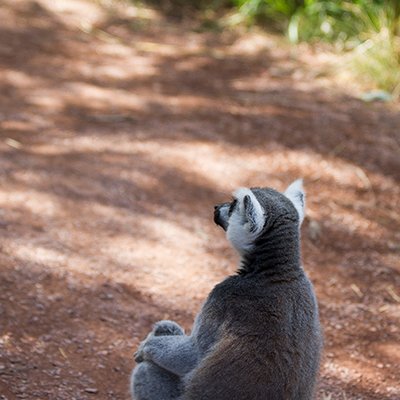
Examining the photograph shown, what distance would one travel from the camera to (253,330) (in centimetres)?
369

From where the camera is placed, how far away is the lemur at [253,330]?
12.0 ft

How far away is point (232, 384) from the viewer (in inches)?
143

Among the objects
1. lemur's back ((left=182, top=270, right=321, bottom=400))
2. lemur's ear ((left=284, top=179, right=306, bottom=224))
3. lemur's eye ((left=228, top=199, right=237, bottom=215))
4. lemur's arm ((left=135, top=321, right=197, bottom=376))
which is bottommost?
lemur's arm ((left=135, top=321, right=197, bottom=376))

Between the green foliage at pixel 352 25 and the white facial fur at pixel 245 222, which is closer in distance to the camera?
the white facial fur at pixel 245 222

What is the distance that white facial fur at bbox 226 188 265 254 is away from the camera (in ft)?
12.2

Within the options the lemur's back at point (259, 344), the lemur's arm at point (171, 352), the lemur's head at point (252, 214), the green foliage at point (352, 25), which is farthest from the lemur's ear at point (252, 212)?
the green foliage at point (352, 25)

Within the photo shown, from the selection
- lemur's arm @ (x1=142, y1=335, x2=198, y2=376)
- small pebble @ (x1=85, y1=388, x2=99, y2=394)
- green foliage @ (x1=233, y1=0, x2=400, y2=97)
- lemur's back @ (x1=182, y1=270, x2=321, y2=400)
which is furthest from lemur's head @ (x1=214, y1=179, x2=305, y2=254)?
green foliage @ (x1=233, y1=0, x2=400, y2=97)

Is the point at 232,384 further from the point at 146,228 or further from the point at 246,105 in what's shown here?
the point at 246,105

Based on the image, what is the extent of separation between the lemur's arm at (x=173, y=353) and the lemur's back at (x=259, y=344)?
0.10 metres

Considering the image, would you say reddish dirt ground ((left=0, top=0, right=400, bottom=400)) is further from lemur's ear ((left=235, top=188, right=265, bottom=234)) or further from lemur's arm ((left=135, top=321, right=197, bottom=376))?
lemur's ear ((left=235, top=188, right=265, bottom=234))

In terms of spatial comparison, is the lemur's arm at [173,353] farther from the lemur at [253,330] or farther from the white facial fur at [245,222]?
the white facial fur at [245,222]

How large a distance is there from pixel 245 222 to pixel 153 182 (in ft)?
12.0

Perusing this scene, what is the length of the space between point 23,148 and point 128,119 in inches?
51.2

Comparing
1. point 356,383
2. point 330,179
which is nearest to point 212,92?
point 330,179
